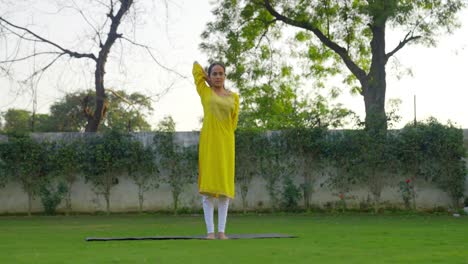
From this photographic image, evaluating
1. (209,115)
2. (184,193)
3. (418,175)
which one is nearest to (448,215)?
(418,175)

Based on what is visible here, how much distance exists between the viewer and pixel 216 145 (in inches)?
299

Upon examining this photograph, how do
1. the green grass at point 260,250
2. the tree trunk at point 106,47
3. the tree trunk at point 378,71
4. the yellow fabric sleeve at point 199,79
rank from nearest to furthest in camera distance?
the green grass at point 260,250
the yellow fabric sleeve at point 199,79
the tree trunk at point 106,47
the tree trunk at point 378,71

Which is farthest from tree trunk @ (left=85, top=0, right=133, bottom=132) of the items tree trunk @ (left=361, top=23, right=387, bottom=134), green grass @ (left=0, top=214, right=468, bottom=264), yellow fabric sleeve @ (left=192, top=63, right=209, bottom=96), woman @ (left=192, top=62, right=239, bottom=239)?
woman @ (left=192, top=62, right=239, bottom=239)

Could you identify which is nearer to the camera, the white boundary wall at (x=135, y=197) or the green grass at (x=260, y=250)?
the green grass at (x=260, y=250)

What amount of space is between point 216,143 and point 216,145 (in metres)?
0.02

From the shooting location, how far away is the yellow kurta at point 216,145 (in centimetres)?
757

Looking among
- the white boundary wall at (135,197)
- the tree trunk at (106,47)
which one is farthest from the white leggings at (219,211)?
the tree trunk at (106,47)

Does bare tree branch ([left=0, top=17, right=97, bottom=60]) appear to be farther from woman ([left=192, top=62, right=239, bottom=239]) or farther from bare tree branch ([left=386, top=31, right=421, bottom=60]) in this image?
woman ([left=192, top=62, right=239, bottom=239])

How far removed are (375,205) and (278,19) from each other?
16.7 ft

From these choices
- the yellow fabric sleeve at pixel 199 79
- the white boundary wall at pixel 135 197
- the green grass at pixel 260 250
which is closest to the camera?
the green grass at pixel 260 250

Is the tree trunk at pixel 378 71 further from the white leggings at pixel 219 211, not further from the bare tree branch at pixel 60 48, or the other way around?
the white leggings at pixel 219 211

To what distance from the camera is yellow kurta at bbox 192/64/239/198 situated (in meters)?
7.57

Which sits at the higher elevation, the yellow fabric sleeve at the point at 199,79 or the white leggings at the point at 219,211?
the yellow fabric sleeve at the point at 199,79

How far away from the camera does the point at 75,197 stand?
1461 centimetres
